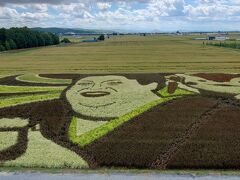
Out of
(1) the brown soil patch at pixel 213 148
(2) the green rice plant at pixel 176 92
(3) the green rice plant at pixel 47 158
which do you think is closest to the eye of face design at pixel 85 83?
(2) the green rice plant at pixel 176 92

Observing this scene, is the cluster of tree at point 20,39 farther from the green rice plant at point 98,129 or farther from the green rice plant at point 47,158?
the green rice plant at point 47,158

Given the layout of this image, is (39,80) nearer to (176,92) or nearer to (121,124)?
(176,92)

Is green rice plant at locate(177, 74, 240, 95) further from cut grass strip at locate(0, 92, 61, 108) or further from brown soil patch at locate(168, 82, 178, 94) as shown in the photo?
cut grass strip at locate(0, 92, 61, 108)

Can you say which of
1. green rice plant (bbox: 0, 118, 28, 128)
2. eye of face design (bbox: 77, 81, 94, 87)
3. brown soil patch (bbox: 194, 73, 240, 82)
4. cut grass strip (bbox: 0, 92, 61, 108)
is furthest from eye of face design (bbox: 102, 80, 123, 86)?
green rice plant (bbox: 0, 118, 28, 128)

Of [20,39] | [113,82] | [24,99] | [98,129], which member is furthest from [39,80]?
[20,39]

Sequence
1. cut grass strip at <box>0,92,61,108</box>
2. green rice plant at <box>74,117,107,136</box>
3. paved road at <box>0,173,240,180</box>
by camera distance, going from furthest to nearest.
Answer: cut grass strip at <box>0,92,61,108</box> → green rice plant at <box>74,117,107,136</box> → paved road at <box>0,173,240,180</box>
